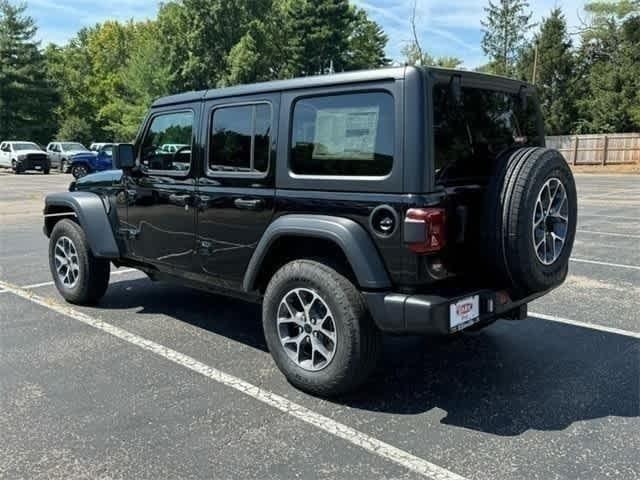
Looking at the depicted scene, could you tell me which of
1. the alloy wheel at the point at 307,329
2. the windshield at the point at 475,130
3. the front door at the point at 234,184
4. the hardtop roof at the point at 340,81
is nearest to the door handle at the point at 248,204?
the front door at the point at 234,184

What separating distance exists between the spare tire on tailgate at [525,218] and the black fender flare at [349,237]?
0.69 metres

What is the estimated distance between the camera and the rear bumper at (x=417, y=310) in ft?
10.5

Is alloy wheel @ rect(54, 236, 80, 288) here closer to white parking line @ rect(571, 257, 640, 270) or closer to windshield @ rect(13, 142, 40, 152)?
white parking line @ rect(571, 257, 640, 270)

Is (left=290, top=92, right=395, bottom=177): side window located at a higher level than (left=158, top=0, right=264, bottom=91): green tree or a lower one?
lower

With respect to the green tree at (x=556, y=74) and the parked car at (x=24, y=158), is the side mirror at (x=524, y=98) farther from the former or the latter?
the green tree at (x=556, y=74)

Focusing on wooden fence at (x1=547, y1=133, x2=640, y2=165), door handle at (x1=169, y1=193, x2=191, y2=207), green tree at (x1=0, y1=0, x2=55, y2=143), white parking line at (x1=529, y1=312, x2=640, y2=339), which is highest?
green tree at (x1=0, y1=0, x2=55, y2=143)

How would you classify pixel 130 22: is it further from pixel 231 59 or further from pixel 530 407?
pixel 530 407

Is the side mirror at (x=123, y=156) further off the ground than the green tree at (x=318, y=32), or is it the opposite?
the green tree at (x=318, y=32)

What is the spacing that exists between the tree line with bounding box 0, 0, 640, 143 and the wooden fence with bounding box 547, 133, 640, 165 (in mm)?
2476

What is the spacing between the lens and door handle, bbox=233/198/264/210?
13.0ft

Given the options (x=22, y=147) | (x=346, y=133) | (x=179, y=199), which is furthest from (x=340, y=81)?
(x=22, y=147)

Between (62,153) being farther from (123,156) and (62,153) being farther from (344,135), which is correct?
(344,135)

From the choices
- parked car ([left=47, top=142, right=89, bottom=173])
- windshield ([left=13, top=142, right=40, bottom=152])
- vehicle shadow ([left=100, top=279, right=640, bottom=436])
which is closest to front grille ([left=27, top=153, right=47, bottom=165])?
parked car ([left=47, top=142, right=89, bottom=173])

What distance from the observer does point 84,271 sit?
548 centimetres
